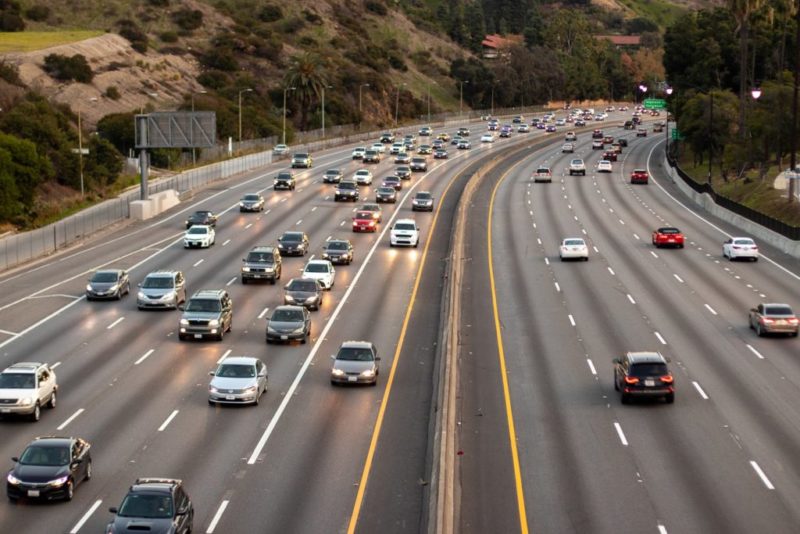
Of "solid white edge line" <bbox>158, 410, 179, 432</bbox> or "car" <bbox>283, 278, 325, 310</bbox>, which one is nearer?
"solid white edge line" <bbox>158, 410, 179, 432</bbox>

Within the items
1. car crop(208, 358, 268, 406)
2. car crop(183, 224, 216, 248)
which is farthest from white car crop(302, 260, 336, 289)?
car crop(208, 358, 268, 406)

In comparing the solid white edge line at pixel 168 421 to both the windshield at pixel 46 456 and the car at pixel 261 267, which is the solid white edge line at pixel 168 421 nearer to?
the windshield at pixel 46 456

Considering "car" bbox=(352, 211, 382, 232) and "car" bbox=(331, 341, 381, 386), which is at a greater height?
"car" bbox=(331, 341, 381, 386)

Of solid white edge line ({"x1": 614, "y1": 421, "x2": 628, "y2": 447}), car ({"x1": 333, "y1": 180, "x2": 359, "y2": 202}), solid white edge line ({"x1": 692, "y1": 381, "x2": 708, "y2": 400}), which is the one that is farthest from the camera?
car ({"x1": 333, "y1": 180, "x2": 359, "y2": 202})

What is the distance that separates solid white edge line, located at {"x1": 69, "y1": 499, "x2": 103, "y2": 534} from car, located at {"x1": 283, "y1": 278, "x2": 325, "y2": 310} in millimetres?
25445

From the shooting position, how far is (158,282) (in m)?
54.8

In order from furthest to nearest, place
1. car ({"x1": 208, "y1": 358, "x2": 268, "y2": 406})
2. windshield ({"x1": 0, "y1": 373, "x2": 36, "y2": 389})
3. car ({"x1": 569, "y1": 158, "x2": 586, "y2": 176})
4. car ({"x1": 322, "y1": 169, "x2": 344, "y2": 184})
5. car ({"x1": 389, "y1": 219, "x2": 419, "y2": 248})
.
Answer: car ({"x1": 569, "y1": 158, "x2": 586, "y2": 176})
car ({"x1": 322, "y1": 169, "x2": 344, "y2": 184})
car ({"x1": 389, "y1": 219, "x2": 419, "y2": 248})
car ({"x1": 208, "y1": 358, "x2": 268, "y2": 406})
windshield ({"x1": 0, "y1": 373, "x2": 36, "y2": 389})

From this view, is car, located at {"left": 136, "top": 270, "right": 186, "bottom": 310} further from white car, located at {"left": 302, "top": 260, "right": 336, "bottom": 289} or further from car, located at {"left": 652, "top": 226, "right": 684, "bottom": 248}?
car, located at {"left": 652, "top": 226, "right": 684, "bottom": 248}

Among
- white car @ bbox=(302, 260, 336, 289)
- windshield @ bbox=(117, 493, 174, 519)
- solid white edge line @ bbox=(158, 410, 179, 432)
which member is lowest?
solid white edge line @ bbox=(158, 410, 179, 432)

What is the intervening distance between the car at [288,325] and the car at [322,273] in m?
10.4

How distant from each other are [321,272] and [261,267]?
125 inches

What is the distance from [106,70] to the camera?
521 feet

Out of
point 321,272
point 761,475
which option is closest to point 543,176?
point 321,272

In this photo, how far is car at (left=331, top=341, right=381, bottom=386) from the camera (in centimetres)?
4162
